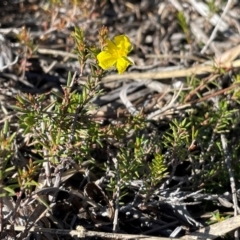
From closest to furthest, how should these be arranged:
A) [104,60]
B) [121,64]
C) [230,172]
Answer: [104,60] → [121,64] → [230,172]

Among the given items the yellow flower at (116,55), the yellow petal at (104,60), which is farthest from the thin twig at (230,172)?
the yellow petal at (104,60)

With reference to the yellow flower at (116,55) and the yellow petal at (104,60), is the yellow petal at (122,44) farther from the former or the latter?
the yellow petal at (104,60)

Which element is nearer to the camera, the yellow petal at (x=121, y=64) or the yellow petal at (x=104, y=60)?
the yellow petal at (x=104, y=60)

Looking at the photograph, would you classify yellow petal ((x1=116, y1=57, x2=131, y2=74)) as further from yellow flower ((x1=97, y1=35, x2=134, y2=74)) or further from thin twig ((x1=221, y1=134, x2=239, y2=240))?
thin twig ((x1=221, y1=134, x2=239, y2=240))

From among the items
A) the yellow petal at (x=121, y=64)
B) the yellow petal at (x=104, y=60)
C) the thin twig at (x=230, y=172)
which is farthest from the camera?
the thin twig at (x=230, y=172)

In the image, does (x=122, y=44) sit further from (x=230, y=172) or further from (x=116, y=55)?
(x=230, y=172)

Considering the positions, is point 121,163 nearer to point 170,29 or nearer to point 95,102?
point 95,102

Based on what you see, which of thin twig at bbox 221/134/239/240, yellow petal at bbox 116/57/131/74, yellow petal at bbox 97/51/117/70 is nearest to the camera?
yellow petal at bbox 97/51/117/70

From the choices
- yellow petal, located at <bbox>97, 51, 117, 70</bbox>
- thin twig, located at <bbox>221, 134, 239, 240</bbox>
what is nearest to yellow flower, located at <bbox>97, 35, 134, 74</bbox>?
yellow petal, located at <bbox>97, 51, 117, 70</bbox>

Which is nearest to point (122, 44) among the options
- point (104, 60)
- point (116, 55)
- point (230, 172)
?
point (116, 55)

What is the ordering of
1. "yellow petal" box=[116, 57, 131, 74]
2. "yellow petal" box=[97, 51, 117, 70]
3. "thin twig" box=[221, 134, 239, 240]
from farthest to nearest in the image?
"thin twig" box=[221, 134, 239, 240]
"yellow petal" box=[116, 57, 131, 74]
"yellow petal" box=[97, 51, 117, 70]
